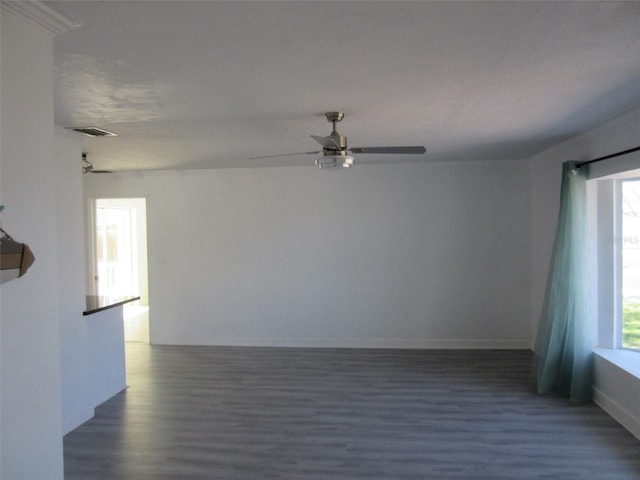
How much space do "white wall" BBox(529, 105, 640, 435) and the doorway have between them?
642cm

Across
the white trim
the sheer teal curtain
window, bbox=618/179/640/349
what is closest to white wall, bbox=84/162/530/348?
the white trim

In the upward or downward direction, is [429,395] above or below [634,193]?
below

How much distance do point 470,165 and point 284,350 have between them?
3447 mm

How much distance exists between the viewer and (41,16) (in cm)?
155

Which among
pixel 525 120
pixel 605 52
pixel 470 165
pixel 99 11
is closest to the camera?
pixel 99 11

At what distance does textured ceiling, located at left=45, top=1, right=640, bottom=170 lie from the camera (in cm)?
161

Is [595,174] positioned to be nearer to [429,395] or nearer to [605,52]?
[605,52]

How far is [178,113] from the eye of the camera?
2.95 m

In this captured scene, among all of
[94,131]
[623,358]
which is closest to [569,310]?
[623,358]

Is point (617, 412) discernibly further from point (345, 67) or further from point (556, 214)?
point (345, 67)

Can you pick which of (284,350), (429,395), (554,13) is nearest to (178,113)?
(554,13)

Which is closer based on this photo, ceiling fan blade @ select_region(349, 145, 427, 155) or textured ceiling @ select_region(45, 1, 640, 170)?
textured ceiling @ select_region(45, 1, 640, 170)

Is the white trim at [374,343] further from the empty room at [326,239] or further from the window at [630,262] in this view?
the window at [630,262]

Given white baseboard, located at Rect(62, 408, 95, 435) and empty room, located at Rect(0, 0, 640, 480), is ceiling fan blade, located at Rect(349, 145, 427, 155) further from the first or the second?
white baseboard, located at Rect(62, 408, 95, 435)
